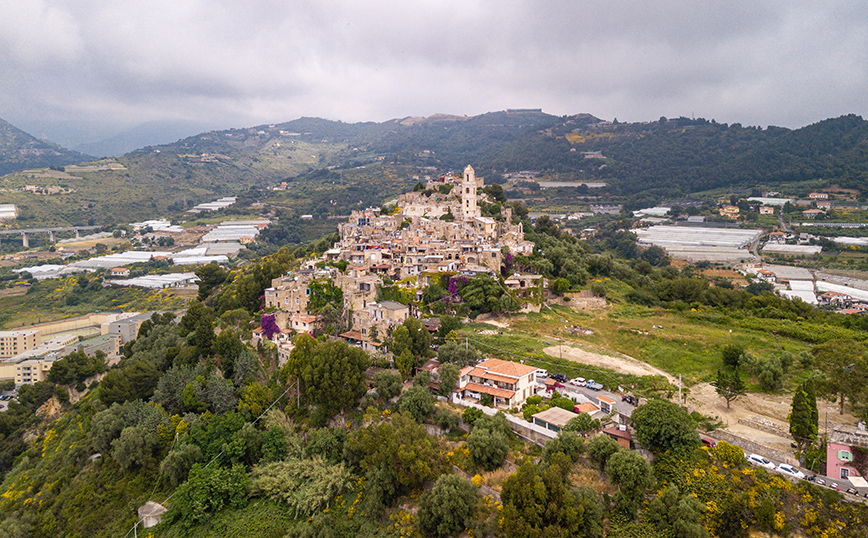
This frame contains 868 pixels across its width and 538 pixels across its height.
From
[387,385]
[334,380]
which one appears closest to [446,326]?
[387,385]

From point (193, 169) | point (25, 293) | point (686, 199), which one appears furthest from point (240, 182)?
point (686, 199)

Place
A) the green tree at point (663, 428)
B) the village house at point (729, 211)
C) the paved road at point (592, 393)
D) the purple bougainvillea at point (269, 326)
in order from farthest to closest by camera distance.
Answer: the village house at point (729, 211)
the purple bougainvillea at point (269, 326)
the paved road at point (592, 393)
the green tree at point (663, 428)

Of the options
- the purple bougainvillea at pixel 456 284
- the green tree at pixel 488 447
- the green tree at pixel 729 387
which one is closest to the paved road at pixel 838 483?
the green tree at pixel 729 387

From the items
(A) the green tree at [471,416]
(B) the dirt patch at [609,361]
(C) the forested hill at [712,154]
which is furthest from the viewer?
→ (C) the forested hill at [712,154]

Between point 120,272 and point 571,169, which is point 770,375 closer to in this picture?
point 120,272

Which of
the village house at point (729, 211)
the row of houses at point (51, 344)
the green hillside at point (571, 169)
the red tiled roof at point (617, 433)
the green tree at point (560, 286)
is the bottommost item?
the row of houses at point (51, 344)

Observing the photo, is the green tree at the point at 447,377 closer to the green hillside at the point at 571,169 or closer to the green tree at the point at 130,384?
the green tree at the point at 130,384

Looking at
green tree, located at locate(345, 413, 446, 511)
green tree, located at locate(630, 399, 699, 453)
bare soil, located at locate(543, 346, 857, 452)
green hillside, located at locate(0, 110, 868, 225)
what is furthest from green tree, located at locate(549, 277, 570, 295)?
green hillside, located at locate(0, 110, 868, 225)
